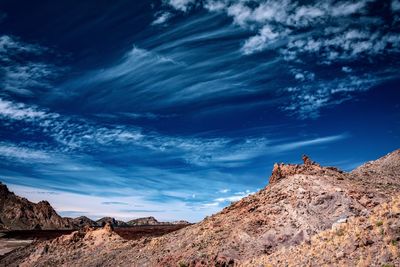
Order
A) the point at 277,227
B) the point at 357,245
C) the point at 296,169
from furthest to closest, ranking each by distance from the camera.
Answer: the point at 296,169 < the point at 277,227 < the point at 357,245

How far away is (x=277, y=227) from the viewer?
83.1 feet

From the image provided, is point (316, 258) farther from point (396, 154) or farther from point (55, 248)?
point (396, 154)

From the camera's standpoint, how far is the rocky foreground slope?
19.0 m

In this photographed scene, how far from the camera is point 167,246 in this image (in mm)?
30328

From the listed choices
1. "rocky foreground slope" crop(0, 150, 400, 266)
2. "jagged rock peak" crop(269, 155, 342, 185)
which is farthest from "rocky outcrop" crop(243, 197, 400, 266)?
"jagged rock peak" crop(269, 155, 342, 185)

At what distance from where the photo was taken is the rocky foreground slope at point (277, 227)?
1897cm

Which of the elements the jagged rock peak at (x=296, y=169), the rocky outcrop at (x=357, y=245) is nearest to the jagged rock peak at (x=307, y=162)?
the jagged rock peak at (x=296, y=169)

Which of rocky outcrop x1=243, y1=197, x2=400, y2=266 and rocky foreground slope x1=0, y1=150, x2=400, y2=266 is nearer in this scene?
rocky outcrop x1=243, y1=197, x2=400, y2=266

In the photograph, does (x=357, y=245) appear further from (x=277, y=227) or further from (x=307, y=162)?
(x=307, y=162)

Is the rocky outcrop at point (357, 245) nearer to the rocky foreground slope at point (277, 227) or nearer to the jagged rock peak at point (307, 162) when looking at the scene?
the rocky foreground slope at point (277, 227)

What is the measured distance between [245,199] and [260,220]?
21.6 feet

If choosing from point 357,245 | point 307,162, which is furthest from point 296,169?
point 357,245

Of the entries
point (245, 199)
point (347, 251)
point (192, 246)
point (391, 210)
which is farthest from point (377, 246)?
point (245, 199)

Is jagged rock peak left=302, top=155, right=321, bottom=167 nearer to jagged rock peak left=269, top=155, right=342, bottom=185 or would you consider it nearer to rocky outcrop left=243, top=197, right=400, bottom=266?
jagged rock peak left=269, top=155, right=342, bottom=185
